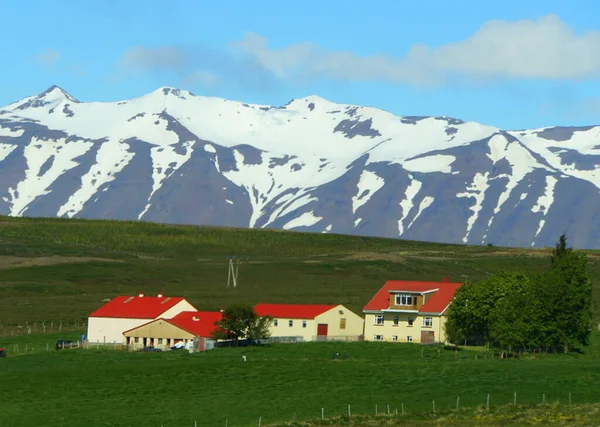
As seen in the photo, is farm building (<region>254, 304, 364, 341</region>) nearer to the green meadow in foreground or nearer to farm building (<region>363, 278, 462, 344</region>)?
farm building (<region>363, 278, 462, 344</region>)

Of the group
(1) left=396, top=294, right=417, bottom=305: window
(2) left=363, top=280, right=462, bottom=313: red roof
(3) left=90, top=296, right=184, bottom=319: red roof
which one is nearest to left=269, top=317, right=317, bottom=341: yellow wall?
(2) left=363, top=280, right=462, bottom=313: red roof

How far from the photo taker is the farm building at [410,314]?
393ft

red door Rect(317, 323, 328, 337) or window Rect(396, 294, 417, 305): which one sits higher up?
window Rect(396, 294, 417, 305)

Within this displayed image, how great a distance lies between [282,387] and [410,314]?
1676 inches

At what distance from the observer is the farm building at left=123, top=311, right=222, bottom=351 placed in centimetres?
11706

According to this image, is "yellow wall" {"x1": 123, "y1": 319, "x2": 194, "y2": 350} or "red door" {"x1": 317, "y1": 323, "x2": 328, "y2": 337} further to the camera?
"red door" {"x1": 317, "y1": 323, "x2": 328, "y2": 337}

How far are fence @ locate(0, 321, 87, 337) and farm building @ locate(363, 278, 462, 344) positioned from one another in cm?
3210

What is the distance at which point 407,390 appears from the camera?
77.9 m

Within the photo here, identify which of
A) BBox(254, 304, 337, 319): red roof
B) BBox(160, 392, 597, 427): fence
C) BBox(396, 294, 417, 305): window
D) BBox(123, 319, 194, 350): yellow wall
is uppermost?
BBox(396, 294, 417, 305): window

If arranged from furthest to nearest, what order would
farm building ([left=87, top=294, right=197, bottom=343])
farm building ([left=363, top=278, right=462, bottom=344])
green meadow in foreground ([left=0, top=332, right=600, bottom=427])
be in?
1. farm building ([left=87, top=294, right=197, bottom=343])
2. farm building ([left=363, top=278, right=462, bottom=344])
3. green meadow in foreground ([left=0, top=332, right=600, bottom=427])

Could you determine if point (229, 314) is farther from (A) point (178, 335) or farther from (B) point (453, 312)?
(B) point (453, 312)

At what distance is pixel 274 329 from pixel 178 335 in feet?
35.3

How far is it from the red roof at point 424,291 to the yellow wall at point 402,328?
2.73ft

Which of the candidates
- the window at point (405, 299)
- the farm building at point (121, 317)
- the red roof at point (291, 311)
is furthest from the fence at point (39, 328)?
the window at point (405, 299)
